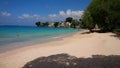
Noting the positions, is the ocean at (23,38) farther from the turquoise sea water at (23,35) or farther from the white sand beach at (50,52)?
the white sand beach at (50,52)

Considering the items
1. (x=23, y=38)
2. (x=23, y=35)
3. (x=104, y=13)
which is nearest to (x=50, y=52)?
(x=23, y=38)

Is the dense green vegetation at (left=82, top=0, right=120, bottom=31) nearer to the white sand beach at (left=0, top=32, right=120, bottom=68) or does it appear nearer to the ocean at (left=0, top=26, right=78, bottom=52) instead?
the ocean at (left=0, top=26, right=78, bottom=52)

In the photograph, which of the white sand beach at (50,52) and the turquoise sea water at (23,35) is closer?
the white sand beach at (50,52)

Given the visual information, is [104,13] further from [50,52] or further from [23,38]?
[50,52]

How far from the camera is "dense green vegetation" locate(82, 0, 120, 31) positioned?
90.2 feet

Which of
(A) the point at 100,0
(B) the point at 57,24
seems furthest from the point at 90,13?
(B) the point at 57,24

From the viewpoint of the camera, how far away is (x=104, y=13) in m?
30.8

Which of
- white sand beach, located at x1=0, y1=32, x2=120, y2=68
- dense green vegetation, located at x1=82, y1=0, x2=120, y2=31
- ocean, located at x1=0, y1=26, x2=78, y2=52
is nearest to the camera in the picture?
white sand beach, located at x1=0, y1=32, x2=120, y2=68

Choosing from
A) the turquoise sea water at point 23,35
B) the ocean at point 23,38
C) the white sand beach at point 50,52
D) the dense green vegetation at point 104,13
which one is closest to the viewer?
the white sand beach at point 50,52

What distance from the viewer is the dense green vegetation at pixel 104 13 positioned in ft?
90.2

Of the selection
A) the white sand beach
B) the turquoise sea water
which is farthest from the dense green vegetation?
the white sand beach

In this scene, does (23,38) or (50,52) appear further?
(23,38)

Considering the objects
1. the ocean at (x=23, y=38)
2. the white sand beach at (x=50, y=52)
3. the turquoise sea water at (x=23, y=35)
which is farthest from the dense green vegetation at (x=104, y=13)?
the white sand beach at (x=50, y=52)

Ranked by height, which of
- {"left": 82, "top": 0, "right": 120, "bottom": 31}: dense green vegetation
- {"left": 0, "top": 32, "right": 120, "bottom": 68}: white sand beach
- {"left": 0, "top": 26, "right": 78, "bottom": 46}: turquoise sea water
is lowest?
{"left": 0, "top": 26, "right": 78, "bottom": 46}: turquoise sea water
